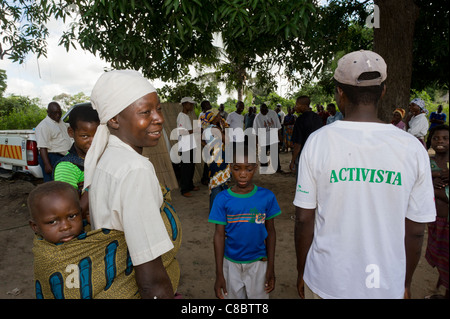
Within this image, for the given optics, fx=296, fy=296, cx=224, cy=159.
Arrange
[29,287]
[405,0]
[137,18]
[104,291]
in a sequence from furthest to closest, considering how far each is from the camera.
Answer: [405,0], [137,18], [29,287], [104,291]

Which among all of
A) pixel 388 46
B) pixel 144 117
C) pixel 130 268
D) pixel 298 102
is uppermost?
pixel 388 46

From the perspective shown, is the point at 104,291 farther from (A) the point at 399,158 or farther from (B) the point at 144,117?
(A) the point at 399,158

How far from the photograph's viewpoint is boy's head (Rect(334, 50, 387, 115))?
1248mm

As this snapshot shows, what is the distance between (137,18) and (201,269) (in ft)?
10.3

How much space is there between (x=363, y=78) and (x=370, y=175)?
421 mm

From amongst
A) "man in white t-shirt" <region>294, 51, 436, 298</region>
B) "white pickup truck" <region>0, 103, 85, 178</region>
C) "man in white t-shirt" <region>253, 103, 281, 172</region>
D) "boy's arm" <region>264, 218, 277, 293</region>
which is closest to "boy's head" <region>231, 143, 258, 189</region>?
"boy's arm" <region>264, 218, 277, 293</region>

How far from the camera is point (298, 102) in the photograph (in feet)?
17.2

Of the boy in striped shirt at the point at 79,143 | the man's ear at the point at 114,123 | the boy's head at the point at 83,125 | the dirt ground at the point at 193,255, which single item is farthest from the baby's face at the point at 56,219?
the dirt ground at the point at 193,255

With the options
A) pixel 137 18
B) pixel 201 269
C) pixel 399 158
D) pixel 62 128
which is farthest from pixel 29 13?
pixel 399 158

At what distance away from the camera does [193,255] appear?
3623mm

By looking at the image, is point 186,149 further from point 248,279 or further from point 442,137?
point 442,137

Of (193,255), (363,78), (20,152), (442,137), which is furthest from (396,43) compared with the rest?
(20,152)

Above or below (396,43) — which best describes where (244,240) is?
below

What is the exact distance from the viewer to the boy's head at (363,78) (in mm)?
1248
